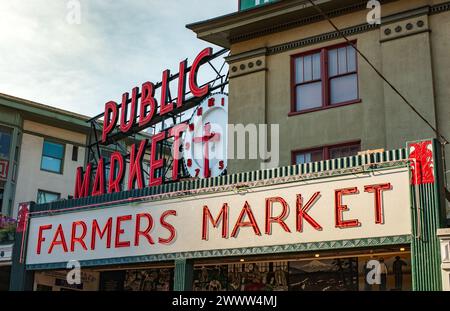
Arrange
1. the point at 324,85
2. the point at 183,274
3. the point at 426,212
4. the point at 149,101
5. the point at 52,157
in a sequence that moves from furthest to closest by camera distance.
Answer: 1. the point at 52,157
2. the point at 149,101
3. the point at 324,85
4. the point at 183,274
5. the point at 426,212

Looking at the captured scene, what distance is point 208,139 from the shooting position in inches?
1031

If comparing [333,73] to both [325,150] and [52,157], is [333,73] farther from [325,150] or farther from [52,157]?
[52,157]

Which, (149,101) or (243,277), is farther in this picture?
(149,101)

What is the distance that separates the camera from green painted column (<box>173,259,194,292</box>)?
20094 mm

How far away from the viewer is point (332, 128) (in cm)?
2255

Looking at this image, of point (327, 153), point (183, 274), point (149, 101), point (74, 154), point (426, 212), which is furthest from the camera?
point (74, 154)

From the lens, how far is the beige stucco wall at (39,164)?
44.7 metres

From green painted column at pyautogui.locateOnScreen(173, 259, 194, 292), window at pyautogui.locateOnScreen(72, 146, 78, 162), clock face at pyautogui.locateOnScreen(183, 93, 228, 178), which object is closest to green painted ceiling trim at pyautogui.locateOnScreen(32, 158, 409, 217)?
green painted column at pyautogui.locateOnScreen(173, 259, 194, 292)

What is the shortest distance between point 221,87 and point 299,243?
10451 mm

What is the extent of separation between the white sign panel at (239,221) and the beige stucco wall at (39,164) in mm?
20902

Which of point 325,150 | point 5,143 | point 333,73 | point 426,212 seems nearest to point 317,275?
point 325,150

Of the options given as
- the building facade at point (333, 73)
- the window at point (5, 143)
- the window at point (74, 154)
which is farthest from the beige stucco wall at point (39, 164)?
the building facade at point (333, 73)

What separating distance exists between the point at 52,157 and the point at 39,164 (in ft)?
3.88
